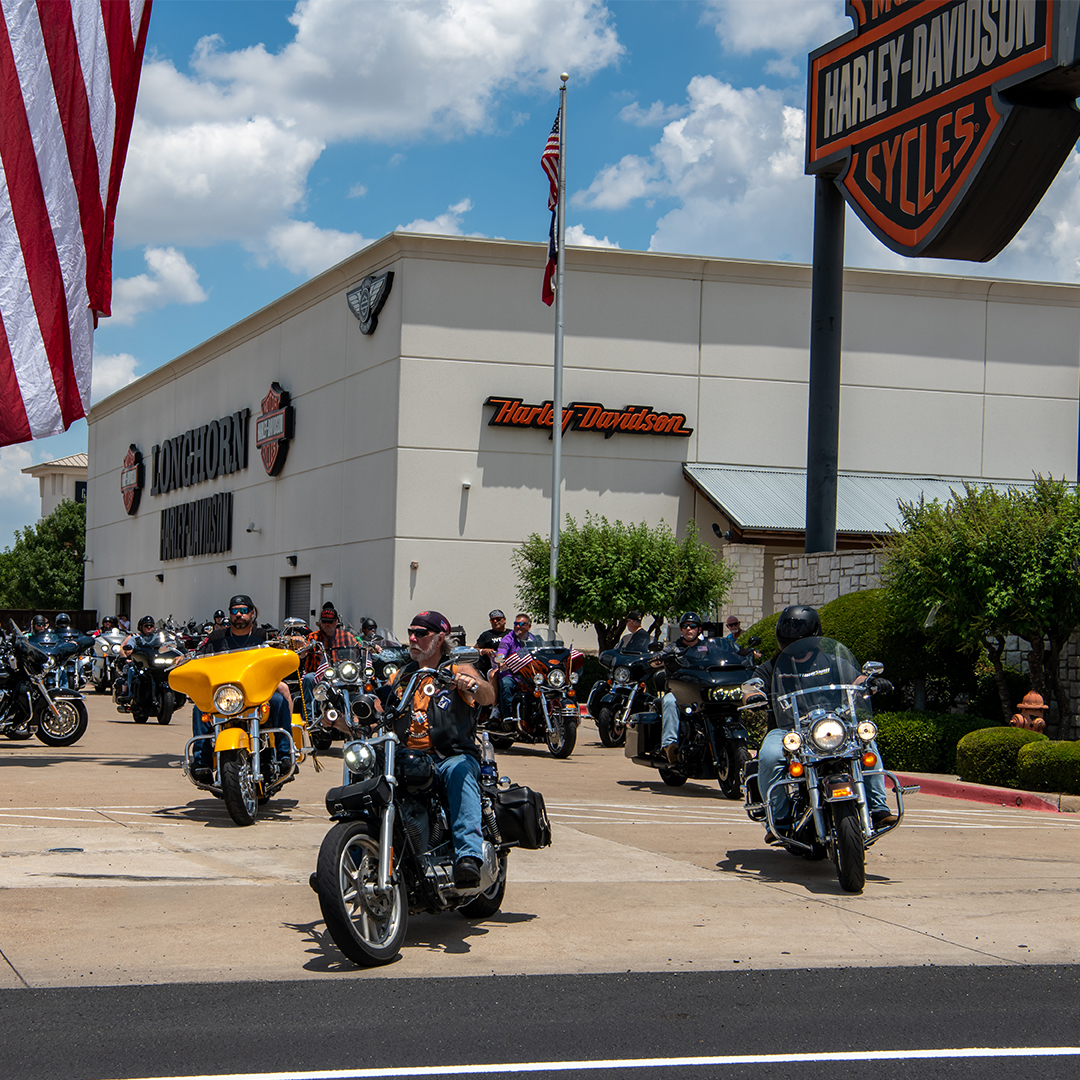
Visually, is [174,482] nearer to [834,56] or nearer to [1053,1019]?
[834,56]

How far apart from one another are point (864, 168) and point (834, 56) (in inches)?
72.1

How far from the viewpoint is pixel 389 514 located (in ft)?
104

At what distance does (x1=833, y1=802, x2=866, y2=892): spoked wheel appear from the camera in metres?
8.19

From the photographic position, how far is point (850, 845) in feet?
26.9

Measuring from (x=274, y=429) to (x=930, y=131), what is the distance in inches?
1029

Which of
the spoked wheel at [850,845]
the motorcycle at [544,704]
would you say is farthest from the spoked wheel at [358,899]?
the motorcycle at [544,704]

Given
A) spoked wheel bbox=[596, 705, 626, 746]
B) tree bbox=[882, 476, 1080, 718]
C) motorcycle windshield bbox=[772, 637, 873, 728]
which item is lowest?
spoked wheel bbox=[596, 705, 626, 746]

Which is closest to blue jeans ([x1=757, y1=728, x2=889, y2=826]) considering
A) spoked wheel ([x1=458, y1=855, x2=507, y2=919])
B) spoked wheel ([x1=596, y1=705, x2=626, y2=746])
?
spoked wheel ([x1=458, y1=855, x2=507, y2=919])

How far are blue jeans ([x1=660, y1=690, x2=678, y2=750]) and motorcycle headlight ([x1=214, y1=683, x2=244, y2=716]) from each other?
436cm

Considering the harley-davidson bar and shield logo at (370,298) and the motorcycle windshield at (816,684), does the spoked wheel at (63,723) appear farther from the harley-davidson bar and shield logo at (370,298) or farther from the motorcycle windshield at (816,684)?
the harley-davidson bar and shield logo at (370,298)

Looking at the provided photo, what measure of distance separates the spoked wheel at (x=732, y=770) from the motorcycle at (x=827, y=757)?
361 centimetres

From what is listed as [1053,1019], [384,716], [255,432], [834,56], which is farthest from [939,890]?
[255,432]

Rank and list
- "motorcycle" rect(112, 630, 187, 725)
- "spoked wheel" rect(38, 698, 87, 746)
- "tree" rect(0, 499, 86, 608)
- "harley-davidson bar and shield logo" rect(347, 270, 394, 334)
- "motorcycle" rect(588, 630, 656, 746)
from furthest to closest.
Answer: "tree" rect(0, 499, 86, 608)
"harley-davidson bar and shield logo" rect(347, 270, 394, 334)
"motorcycle" rect(112, 630, 187, 725)
"spoked wheel" rect(38, 698, 87, 746)
"motorcycle" rect(588, 630, 656, 746)

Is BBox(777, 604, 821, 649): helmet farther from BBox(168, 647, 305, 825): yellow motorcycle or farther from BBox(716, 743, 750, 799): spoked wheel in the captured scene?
BBox(168, 647, 305, 825): yellow motorcycle
